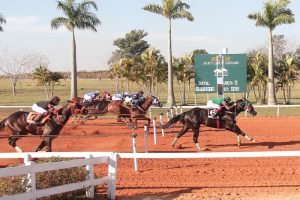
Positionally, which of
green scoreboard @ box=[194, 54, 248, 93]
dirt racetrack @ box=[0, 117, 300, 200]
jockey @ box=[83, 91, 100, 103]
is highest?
green scoreboard @ box=[194, 54, 248, 93]

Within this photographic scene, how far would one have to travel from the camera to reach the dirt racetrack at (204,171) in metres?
9.59

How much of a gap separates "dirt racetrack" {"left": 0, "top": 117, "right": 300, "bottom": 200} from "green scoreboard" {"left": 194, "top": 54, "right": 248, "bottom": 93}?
489 centimetres

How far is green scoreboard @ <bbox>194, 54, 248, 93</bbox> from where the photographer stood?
24.0 m

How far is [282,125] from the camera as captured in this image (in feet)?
75.7

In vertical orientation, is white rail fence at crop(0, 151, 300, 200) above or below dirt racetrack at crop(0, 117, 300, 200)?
above

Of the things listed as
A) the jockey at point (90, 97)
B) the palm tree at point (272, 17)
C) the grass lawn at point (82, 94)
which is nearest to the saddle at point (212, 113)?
the jockey at point (90, 97)

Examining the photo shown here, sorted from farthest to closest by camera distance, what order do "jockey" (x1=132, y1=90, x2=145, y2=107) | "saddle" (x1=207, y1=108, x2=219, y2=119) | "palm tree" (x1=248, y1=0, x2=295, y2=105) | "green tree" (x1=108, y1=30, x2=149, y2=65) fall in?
"green tree" (x1=108, y1=30, x2=149, y2=65) → "palm tree" (x1=248, y1=0, x2=295, y2=105) → "jockey" (x1=132, y1=90, x2=145, y2=107) → "saddle" (x1=207, y1=108, x2=219, y2=119)

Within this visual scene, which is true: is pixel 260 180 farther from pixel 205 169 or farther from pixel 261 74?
pixel 261 74

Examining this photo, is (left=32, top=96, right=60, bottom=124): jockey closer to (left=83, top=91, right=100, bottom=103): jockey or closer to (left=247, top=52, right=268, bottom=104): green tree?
(left=83, top=91, right=100, bottom=103): jockey

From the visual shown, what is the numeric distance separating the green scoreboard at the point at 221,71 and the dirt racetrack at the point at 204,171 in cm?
489

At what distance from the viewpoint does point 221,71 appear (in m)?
24.2

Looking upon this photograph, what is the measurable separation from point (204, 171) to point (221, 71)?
1291 cm

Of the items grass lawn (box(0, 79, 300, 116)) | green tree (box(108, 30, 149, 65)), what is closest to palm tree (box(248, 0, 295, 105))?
grass lawn (box(0, 79, 300, 116))

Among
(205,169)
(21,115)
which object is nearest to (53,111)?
(21,115)
